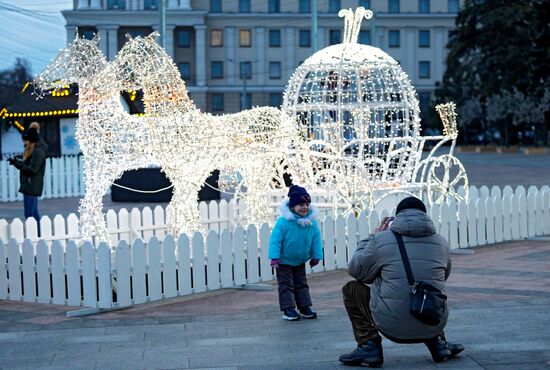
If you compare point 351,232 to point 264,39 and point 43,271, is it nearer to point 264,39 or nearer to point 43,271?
point 43,271

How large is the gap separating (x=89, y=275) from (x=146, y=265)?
592 mm

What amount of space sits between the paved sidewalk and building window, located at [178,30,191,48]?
240ft

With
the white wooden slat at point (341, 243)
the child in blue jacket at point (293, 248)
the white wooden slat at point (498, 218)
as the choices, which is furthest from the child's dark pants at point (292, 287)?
the white wooden slat at point (498, 218)

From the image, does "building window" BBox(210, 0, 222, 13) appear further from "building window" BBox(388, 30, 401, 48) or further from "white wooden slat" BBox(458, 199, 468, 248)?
"white wooden slat" BBox(458, 199, 468, 248)

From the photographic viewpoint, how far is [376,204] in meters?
13.8

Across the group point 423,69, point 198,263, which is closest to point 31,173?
point 198,263

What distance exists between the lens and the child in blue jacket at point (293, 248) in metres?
9.27

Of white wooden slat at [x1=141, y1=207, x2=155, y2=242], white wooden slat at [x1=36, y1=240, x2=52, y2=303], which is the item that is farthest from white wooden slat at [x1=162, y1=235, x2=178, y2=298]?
white wooden slat at [x1=141, y1=207, x2=155, y2=242]

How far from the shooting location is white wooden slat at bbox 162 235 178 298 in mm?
10367

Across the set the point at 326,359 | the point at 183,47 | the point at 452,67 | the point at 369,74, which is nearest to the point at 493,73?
the point at 452,67

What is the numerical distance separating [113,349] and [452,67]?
187 ft

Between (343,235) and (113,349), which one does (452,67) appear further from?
(113,349)

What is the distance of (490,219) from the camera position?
14.5 metres

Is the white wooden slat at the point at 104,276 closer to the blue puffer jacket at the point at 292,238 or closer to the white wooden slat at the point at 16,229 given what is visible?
the blue puffer jacket at the point at 292,238
